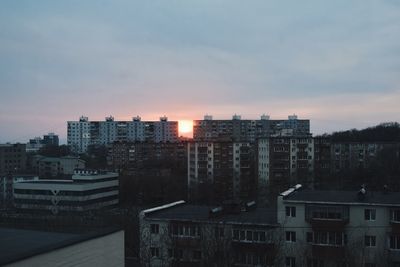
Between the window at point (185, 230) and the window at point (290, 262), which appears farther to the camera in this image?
the window at point (185, 230)

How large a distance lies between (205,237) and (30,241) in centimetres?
317

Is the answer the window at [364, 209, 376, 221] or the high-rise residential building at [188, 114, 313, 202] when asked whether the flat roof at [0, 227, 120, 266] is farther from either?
the high-rise residential building at [188, 114, 313, 202]

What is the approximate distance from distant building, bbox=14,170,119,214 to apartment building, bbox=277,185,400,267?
1364cm

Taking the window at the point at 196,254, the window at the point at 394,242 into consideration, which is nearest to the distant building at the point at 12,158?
the window at the point at 196,254

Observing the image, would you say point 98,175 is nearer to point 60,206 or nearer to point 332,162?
point 60,206

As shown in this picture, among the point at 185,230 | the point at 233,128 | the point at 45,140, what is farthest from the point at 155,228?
the point at 45,140

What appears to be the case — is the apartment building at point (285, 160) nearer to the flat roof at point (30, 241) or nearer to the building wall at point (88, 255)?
the building wall at point (88, 255)

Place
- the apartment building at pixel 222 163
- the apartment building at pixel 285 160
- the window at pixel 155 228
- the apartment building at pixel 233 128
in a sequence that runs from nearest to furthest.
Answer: the window at pixel 155 228
the apartment building at pixel 285 160
the apartment building at pixel 222 163
the apartment building at pixel 233 128

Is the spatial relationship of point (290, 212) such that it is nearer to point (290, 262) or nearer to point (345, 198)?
point (290, 262)

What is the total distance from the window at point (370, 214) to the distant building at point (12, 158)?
1178 inches

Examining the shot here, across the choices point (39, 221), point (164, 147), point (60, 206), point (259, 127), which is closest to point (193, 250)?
point (39, 221)

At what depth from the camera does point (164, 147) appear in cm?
3216

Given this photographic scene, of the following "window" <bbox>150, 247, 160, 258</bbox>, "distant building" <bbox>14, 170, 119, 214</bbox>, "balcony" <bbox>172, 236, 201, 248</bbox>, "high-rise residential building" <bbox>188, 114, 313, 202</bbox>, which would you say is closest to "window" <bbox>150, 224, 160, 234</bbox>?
"window" <bbox>150, 247, 160, 258</bbox>

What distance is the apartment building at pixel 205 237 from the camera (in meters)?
7.77
